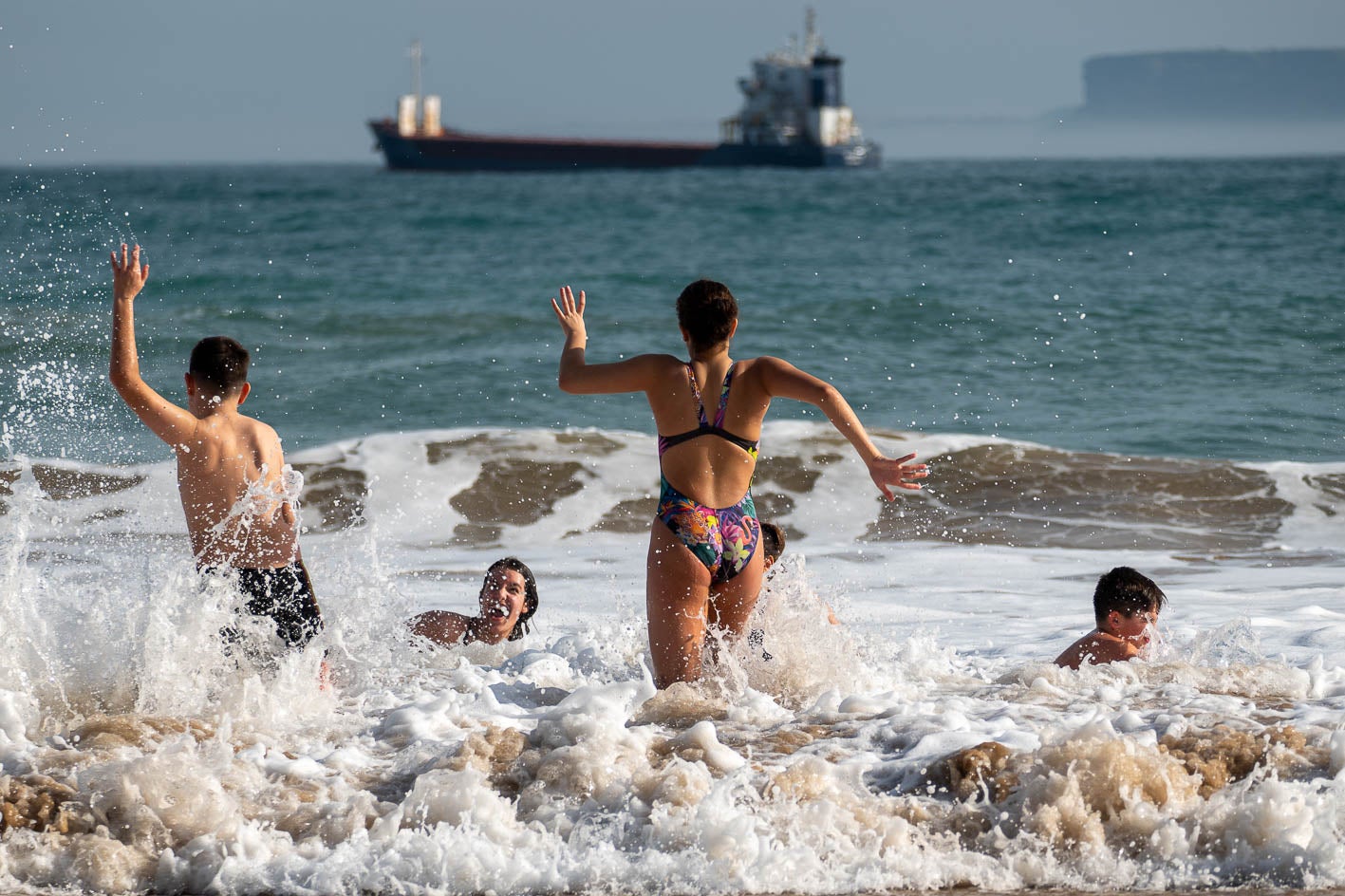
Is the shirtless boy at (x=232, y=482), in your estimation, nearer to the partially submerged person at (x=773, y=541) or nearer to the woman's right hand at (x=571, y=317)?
the woman's right hand at (x=571, y=317)

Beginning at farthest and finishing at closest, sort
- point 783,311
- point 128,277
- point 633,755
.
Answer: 1. point 783,311
2. point 128,277
3. point 633,755

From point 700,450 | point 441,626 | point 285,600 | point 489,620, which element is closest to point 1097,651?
point 700,450

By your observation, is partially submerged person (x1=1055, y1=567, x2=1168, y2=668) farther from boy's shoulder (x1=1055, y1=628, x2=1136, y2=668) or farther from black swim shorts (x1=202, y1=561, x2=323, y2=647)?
black swim shorts (x1=202, y1=561, x2=323, y2=647)

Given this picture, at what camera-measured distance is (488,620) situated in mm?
5582

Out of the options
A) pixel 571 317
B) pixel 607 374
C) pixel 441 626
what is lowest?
pixel 441 626

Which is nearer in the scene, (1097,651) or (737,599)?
(737,599)

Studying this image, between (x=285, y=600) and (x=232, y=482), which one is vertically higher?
(x=232, y=482)

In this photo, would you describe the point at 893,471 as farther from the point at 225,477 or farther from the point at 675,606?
the point at 225,477

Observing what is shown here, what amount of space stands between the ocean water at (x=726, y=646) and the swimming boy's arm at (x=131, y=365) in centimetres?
53

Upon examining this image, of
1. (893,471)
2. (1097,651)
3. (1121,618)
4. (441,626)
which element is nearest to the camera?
(893,471)

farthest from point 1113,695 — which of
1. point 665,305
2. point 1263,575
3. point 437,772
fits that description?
point 665,305

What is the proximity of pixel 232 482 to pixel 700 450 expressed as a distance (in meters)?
1.56

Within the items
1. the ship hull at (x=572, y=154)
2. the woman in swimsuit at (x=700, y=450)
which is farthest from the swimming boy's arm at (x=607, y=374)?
the ship hull at (x=572, y=154)

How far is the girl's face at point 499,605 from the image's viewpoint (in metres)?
5.56
